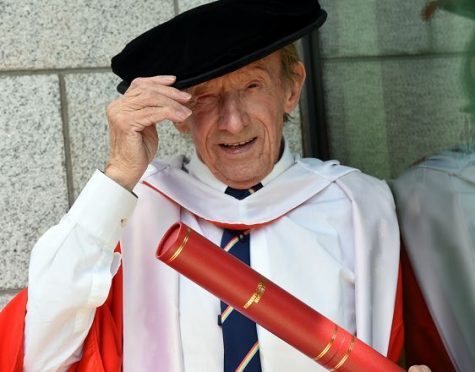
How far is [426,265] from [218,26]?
0.84 meters

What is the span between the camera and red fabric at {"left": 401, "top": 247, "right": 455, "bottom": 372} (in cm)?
259

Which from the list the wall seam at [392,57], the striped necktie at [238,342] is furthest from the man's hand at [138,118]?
the wall seam at [392,57]

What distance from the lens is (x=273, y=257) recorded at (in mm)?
2551

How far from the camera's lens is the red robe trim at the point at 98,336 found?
2334 mm

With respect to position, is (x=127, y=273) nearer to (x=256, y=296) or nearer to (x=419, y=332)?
(x=256, y=296)

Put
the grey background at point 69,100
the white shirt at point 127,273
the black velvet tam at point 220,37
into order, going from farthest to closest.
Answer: the grey background at point 69,100 < the black velvet tam at point 220,37 < the white shirt at point 127,273

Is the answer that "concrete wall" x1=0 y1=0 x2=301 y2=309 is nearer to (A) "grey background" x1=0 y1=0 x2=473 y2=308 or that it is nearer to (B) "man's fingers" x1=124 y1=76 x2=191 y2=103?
(A) "grey background" x1=0 y1=0 x2=473 y2=308

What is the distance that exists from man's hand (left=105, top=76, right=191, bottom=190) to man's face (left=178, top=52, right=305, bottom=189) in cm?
20

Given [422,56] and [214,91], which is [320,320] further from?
[422,56]

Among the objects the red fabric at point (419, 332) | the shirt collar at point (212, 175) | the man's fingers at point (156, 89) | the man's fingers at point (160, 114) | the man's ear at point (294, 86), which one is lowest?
the red fabric at point (419, 332)

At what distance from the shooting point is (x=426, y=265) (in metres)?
2.59

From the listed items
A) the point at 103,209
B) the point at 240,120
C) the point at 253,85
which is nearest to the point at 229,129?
the point at 240,120

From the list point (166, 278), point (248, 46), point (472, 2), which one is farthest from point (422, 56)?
point (166, 278)

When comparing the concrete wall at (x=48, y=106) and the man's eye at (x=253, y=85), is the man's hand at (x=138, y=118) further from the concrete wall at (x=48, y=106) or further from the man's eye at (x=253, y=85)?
the concrete wall at (x=48, y=106)
